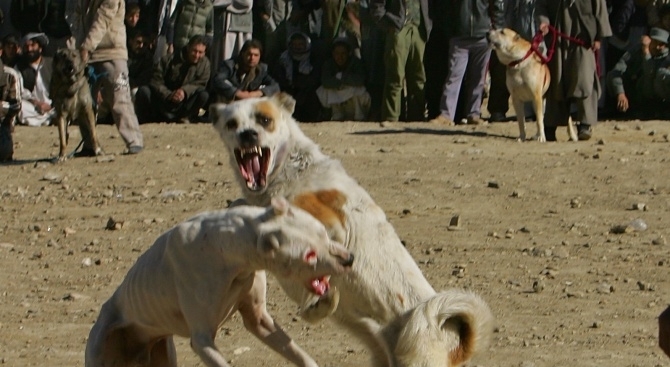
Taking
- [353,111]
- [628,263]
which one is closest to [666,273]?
[628,263]

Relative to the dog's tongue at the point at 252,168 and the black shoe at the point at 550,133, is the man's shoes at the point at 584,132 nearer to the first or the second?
the black shoe at the point at 550,133

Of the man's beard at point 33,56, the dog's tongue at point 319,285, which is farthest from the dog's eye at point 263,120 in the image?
the man's beard at point 33,56

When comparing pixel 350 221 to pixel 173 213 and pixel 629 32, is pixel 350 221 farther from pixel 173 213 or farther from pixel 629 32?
pixel 629 32

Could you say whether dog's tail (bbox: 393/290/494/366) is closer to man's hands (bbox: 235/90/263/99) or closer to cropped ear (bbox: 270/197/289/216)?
cropped ear (bbox: 270/197/289/216)

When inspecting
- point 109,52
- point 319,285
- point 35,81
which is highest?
point 319,285

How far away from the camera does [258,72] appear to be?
1711 cm

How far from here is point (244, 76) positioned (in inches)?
675

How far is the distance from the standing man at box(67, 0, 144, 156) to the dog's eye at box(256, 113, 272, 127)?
23.6ft

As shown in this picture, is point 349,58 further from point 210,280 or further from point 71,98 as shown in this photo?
point 210,280

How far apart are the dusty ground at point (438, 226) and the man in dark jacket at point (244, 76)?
0.60 metres

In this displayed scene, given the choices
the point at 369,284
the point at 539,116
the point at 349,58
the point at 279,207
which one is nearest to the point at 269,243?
the point at 279,207

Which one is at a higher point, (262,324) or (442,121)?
(262,324)

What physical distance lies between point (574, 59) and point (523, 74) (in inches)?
22.0

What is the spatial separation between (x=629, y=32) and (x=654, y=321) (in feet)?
33.3
